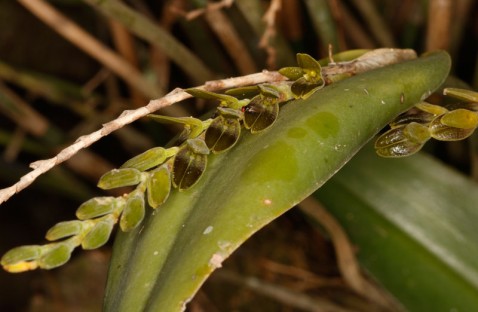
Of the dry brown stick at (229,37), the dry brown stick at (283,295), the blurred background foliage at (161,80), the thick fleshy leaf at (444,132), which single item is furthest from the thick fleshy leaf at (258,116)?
the dry brown stick at (283,295)

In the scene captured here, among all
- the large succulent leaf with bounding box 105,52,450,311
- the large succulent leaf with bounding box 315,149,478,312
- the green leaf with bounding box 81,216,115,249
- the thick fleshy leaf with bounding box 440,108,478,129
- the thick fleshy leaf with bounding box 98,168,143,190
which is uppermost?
the thick fleshy leaf with bounding box 98,168,143,190

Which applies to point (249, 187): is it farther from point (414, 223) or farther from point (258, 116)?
point (414, 223)

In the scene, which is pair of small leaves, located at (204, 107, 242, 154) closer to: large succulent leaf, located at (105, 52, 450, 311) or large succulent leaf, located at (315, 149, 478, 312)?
large succulent leaf, located at (105, 52, 450, 311)

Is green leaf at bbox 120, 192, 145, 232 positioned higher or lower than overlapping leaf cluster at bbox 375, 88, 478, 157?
higher

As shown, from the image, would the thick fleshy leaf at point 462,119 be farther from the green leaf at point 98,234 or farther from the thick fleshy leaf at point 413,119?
the green leaf at point 98,234

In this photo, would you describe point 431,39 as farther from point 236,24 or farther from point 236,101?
point 236,101

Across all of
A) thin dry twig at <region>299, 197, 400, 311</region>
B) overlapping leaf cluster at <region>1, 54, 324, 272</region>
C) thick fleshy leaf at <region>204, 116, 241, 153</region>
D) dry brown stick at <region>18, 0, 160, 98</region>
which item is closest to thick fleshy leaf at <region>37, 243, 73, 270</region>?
overlapping leaf cluster at <region>1, 54, 324, 272</region>

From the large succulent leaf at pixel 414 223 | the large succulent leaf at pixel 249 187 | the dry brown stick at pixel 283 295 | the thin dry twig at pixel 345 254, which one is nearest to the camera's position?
the large succulent leaf at pixel 249 187
